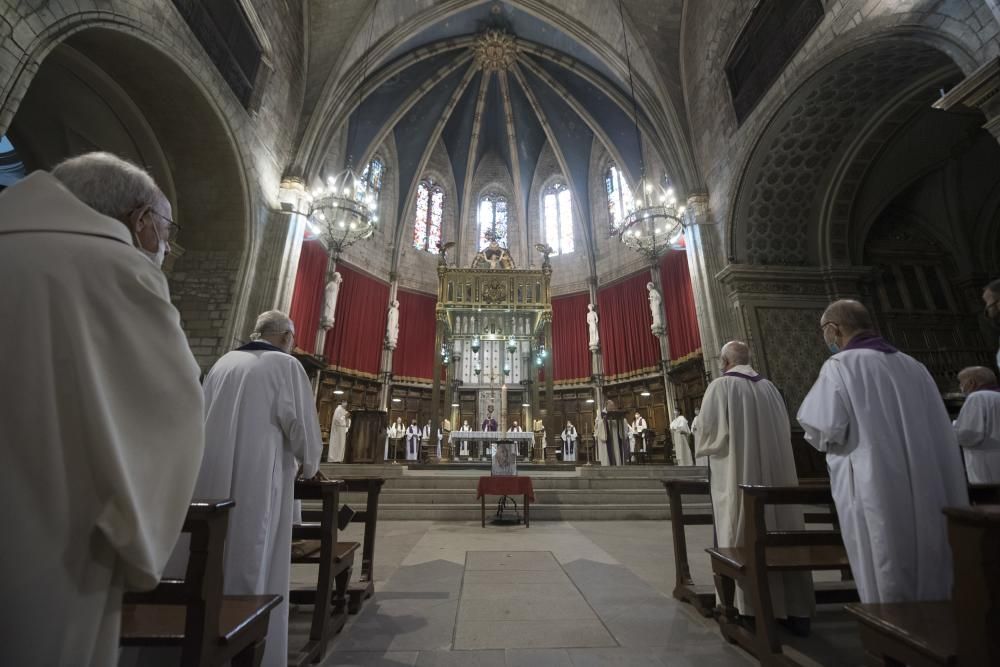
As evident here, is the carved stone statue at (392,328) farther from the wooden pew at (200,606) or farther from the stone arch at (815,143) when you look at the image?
the wooden pew at (200,606)

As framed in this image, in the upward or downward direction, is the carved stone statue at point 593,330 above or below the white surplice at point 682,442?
above

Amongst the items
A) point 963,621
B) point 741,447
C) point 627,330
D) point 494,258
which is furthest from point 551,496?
point 627,330

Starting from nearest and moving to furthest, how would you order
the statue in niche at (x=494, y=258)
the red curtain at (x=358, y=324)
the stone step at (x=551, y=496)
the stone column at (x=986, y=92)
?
the stone column at (x=986, y=92) → the stone step at (x=551, y=496) → the statue in niche at (x=494, y=258) → the red curtain at (x=358, y=324)

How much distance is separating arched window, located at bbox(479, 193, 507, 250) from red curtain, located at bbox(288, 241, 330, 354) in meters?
7.51

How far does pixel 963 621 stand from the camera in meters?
1.11

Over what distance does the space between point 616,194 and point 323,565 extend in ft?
57.1

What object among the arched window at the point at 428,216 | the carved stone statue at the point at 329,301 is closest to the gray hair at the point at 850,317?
the carved stone statue at the point at 329,301

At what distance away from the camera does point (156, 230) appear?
1.26 meters

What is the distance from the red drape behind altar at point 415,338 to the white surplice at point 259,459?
46.3ft

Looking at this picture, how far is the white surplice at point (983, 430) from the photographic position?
3.91 meters

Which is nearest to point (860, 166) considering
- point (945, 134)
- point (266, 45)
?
point (945, 134)

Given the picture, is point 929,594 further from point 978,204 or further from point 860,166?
point 978,204

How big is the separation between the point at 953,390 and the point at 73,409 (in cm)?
1471

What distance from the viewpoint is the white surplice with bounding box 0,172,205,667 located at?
0.74 meters
